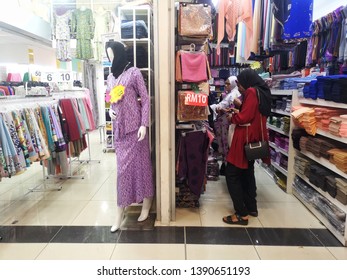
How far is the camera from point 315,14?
474 centimetres

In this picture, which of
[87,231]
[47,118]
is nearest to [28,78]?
[47,118]

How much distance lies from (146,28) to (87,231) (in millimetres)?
2193

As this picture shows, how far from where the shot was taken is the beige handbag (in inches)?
113

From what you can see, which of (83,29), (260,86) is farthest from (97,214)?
(83,29)

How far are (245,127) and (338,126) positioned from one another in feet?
2.78

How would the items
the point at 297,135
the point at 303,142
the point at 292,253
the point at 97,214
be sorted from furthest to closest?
the point at 297,135 → the point at 303,142 → the point at 97,214 → the point at 292,253

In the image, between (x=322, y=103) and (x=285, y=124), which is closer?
(x=322, y=103)

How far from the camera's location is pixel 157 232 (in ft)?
9.27

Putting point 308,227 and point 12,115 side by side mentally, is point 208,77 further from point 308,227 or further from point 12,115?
point 12,115

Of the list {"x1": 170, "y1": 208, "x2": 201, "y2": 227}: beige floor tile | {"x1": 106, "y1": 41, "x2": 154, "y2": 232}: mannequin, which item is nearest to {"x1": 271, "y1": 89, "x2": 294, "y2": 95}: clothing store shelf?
{"x1": 170, "y1": 208, "x2": 201, "y2": 227}: beige floor tile

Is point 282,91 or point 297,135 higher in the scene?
point 282,91

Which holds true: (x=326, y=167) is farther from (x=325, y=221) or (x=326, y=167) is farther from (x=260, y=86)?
(x=260, y=86)
